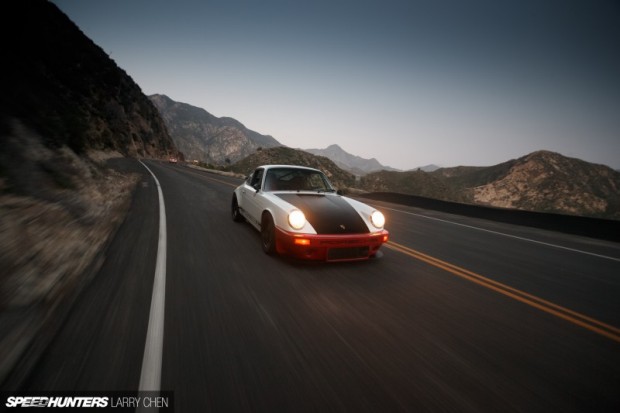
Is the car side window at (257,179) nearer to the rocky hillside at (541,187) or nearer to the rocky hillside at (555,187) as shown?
the rocky hillside at (555,187)

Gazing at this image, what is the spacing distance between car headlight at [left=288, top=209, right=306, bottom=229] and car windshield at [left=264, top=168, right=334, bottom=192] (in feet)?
4.64

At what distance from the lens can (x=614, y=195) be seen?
7262 cm

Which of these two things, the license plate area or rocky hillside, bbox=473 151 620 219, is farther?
rocky hillside, bbox=473 151 620 219

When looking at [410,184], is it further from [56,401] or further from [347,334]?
[56,401]

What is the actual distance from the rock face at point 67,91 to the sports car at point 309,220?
11.1m

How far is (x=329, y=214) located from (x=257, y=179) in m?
2.30

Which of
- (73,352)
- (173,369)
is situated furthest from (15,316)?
(173,369)

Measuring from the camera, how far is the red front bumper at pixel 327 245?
402cm

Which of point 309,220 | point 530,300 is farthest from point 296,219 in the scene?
point 530,300

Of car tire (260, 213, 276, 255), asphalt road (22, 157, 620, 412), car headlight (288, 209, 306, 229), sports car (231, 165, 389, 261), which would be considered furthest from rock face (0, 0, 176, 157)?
car headlight (288, 209, 306, 229)

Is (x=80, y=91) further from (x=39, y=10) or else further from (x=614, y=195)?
(x=614, y=195)

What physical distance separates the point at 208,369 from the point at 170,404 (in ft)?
1.08

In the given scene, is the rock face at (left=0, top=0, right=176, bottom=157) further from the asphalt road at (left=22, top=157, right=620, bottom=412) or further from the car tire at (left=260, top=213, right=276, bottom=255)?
the asphalt road at (left=22, top=157, right=620, bottom=412)

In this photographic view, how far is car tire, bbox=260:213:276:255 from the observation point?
4.59 meters
